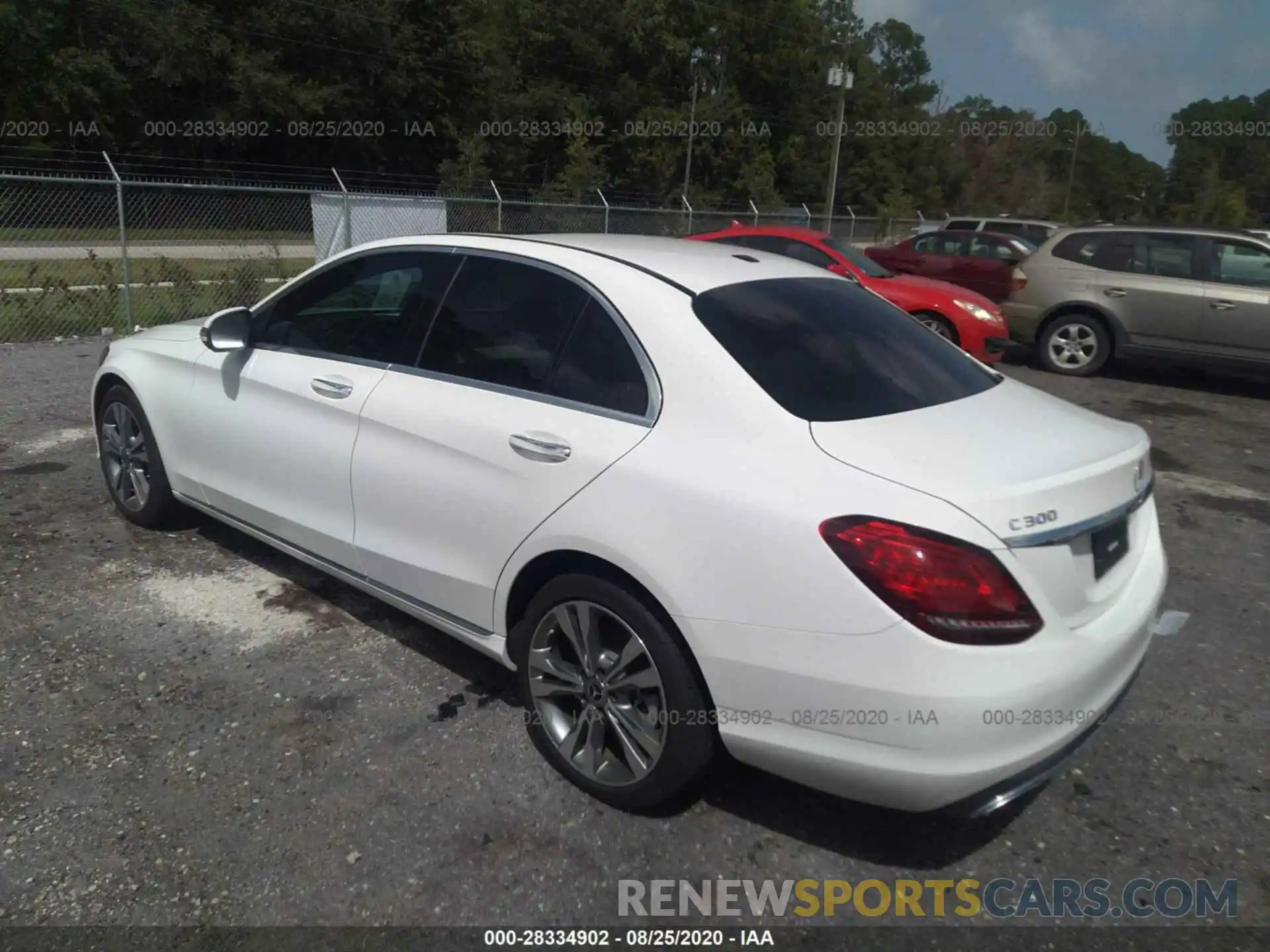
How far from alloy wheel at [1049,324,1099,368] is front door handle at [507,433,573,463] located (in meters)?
9.03

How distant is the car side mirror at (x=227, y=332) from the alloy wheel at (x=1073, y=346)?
29.2 feet

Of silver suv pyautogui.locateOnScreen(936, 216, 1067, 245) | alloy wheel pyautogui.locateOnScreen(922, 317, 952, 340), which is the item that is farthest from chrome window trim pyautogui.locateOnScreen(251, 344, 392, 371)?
silver suv pyautogui.locateOnScreen(936, 216, 1067, 245)

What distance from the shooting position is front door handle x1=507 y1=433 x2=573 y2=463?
288 cm

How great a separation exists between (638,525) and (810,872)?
1085mm

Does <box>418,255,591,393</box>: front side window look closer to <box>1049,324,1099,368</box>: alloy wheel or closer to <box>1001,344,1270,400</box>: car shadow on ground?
<box>1001,344,1270,400</box>: car shadow on ground

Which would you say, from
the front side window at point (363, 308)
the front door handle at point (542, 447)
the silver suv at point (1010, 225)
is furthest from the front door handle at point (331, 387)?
the silver suv at point (1010, 225)

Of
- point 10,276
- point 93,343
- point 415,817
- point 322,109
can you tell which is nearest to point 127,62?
point 322,109

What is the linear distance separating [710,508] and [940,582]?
597 millimetres

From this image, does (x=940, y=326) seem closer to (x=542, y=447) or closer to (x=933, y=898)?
(x=542, y=447)

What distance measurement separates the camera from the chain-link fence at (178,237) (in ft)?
36.3

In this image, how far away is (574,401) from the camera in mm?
2986

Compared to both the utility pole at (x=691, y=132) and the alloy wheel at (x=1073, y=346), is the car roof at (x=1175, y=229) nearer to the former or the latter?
the alloy wheel at (x=1073, y=346)

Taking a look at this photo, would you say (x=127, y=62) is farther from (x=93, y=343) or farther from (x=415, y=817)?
(x=415, y=817)

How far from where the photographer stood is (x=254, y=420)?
13.2 feet
